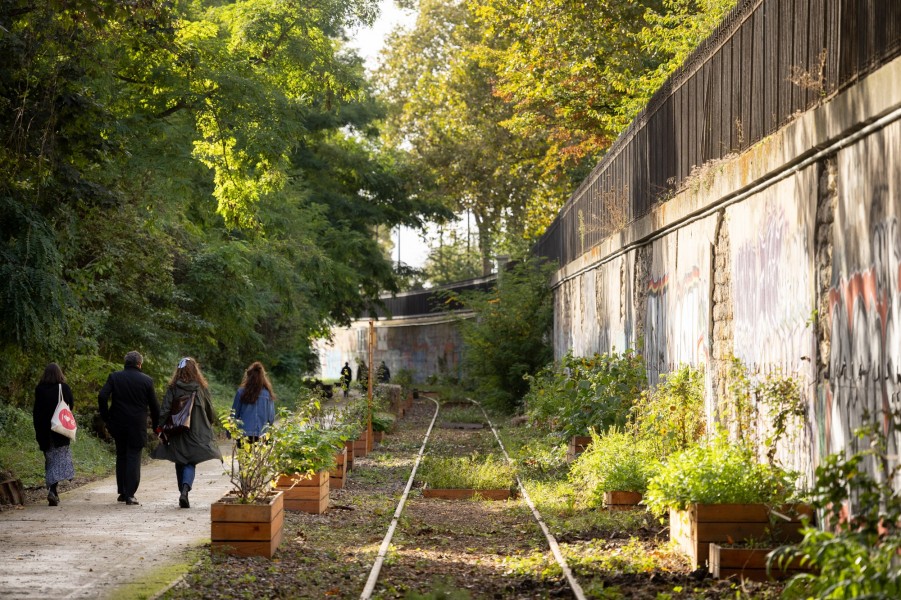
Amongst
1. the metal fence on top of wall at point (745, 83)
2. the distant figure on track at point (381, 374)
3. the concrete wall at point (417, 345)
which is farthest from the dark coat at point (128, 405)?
the concrete wall at point (417, 345)

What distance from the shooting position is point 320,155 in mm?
41062

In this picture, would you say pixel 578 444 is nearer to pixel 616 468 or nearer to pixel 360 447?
pixel 616 468

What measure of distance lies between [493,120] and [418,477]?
29149 mm

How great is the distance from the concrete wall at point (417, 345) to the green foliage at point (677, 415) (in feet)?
102

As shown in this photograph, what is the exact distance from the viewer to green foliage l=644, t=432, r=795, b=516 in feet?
28.7

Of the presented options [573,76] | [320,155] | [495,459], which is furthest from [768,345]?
[320,155]

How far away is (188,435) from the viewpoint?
1271 centimetres

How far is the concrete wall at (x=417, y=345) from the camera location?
4897cm

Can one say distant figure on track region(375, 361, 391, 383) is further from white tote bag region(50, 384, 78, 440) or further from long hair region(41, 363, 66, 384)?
white tote bag region(50, 384, 78, 440)

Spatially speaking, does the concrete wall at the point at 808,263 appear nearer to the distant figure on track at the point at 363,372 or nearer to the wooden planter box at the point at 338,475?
the wooden planter box at the point at 338,475

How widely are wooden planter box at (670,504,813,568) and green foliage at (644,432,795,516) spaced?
0.12 metres

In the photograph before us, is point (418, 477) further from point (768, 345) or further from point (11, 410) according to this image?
point (768, 345)

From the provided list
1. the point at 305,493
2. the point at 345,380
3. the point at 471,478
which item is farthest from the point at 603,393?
the point at 345,380

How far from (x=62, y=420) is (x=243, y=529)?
3.94 m
